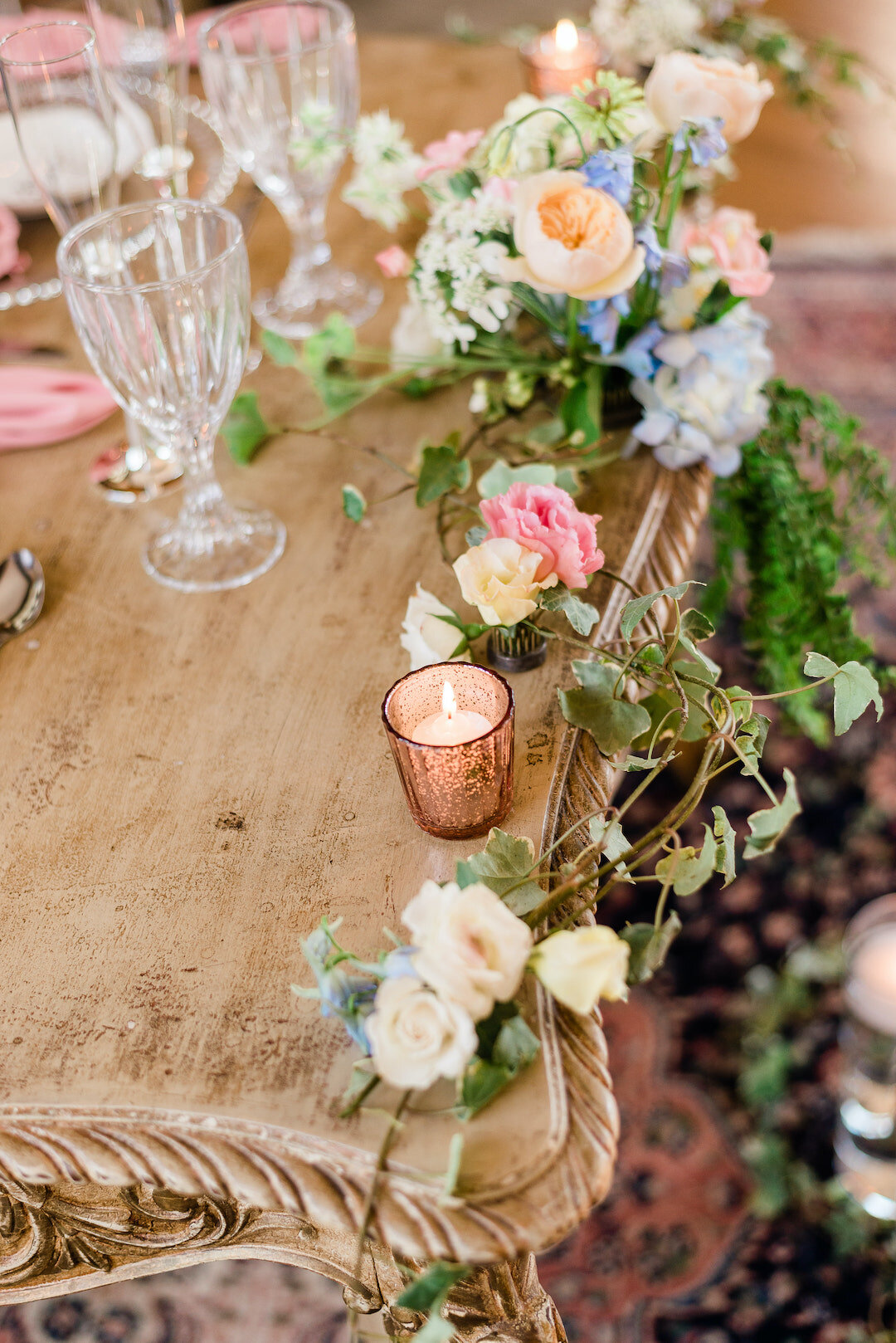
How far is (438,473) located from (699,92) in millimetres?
284

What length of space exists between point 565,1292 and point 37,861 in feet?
2.58

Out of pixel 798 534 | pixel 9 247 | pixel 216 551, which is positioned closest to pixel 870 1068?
pixel 798 534

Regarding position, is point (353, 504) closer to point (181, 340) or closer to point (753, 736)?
point (181, 340)

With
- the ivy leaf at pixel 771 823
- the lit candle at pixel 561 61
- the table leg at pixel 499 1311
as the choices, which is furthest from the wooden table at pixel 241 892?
the lit candle at pixel 561 61

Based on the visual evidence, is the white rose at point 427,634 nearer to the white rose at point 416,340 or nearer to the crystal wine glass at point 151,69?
the white rose at point 416,340

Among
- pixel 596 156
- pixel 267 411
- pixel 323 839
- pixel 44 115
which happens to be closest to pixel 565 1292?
pixel 323 839

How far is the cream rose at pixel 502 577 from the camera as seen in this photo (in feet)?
1.90

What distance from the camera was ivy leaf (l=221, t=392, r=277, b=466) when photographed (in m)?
0.84

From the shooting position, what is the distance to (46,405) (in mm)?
889

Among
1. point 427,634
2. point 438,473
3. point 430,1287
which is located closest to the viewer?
point 430,1287

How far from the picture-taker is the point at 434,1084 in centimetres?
46

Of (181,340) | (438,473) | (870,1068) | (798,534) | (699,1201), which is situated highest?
(181,340)

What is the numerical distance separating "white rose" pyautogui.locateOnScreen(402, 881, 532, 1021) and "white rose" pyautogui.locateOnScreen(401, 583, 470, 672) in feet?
0.68

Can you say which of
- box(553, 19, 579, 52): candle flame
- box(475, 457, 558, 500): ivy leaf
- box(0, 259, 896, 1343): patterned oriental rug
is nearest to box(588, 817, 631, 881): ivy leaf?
box(475, 457, 558, 500): ivy leaf
